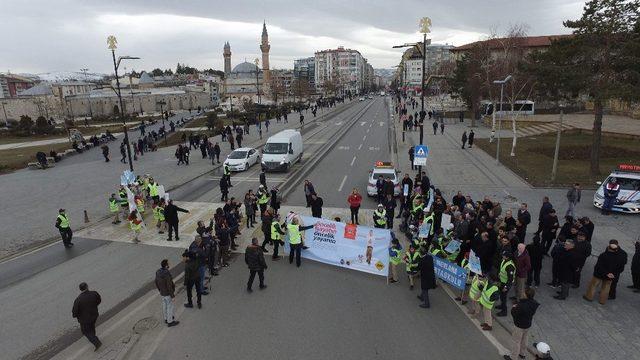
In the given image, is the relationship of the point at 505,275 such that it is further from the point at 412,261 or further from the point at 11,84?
the point at 11,84

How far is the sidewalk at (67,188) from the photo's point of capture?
1662 cm

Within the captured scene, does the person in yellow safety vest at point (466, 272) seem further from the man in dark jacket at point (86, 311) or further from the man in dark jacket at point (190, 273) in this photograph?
the man in dark jacket at point (86, 311)

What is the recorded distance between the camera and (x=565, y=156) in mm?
29047

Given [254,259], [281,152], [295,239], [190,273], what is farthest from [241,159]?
[190,273]

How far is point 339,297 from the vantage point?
10.4 m

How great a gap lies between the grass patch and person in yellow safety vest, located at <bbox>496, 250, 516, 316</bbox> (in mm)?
14381

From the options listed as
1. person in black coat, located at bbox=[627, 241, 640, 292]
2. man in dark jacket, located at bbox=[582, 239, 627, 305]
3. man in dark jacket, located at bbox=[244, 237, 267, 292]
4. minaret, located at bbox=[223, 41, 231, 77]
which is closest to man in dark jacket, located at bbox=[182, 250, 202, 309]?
man in dark jacket, located at bbox=[244, 237, 267, 292]

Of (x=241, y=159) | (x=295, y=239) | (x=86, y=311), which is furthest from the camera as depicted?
(x=241, y=159)

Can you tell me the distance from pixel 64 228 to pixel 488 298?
14014 millimetres

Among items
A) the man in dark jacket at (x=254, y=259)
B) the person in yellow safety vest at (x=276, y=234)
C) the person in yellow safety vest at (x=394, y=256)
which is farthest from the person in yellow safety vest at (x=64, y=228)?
the person in yellow safety vest at (x=394, y=256)

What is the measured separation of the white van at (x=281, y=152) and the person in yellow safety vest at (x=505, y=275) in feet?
Answer: 59.0

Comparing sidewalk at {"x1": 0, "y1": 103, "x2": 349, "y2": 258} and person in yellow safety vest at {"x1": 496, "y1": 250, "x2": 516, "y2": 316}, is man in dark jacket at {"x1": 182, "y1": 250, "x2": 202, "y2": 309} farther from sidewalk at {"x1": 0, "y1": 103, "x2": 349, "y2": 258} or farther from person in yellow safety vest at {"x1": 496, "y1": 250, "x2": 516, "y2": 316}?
sidewalk at {"x1": 0, "y1": 103, "x2": 349, "y2": 258}

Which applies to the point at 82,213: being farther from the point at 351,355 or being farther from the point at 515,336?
the point at 515,336

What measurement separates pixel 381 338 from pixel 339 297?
2.04m
